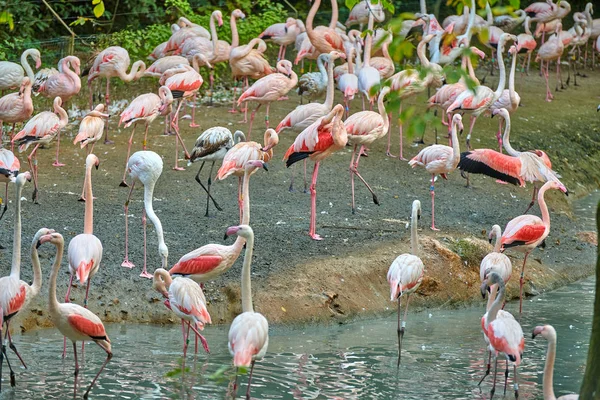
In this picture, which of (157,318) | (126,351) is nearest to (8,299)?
(126,351)

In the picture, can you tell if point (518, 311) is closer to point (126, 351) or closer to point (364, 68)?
point (126, 351)

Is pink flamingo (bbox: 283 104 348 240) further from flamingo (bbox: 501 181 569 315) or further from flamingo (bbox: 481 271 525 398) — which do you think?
flamingo (bbox: 481 271 525 398)

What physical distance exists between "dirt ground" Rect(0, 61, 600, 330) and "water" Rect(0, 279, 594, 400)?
0.28 meters

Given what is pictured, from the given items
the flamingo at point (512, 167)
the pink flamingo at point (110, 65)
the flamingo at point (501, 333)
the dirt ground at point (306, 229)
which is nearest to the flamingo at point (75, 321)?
the dirt ground at point (306, 229)

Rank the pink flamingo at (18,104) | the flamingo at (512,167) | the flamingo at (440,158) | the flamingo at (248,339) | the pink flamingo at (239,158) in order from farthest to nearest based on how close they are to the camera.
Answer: the pink flamingo at (18,104), the flamingo at (512,167), the flamingo at (440,158), the pink flamingo at (239,158), the flamingo at (248,339)

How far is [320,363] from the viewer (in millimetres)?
6949

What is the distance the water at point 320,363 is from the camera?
630cm

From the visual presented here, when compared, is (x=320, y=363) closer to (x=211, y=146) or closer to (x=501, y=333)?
(x=501, y=333)

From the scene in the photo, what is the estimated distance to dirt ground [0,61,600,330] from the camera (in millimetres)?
7836

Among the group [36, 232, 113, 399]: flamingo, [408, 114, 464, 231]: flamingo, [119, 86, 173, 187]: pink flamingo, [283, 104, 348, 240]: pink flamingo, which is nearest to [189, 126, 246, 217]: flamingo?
[283, 104, 348, 240]: pink flamingo

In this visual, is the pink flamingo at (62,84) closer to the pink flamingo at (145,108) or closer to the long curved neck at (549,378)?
the pink flamingo at (145,108)

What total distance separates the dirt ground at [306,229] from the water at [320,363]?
28 centimetres

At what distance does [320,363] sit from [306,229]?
2467 millimetres

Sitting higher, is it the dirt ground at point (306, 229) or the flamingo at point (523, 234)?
the flamingo at point (523, 234)
